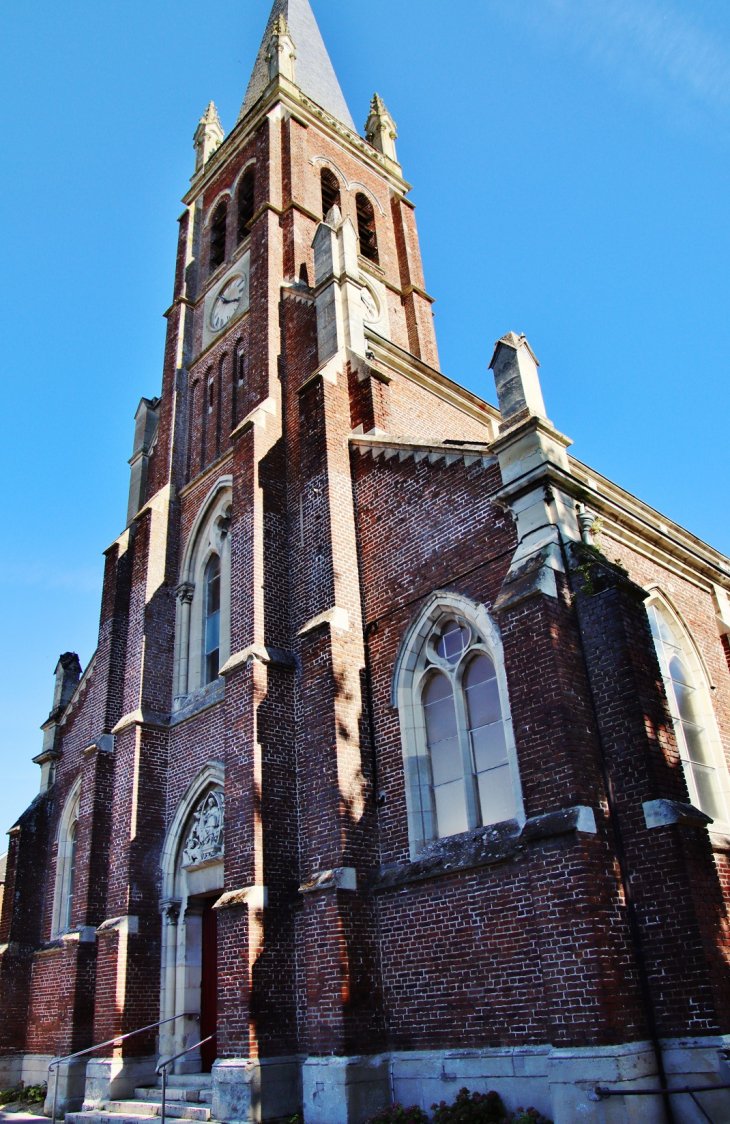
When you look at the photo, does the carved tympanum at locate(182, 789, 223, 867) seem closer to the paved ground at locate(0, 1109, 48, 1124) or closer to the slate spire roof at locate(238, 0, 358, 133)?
the paved ground at locate(0, 1109, 48, 1124)

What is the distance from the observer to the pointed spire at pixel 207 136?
26.8 m

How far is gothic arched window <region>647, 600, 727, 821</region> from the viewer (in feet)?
40.0

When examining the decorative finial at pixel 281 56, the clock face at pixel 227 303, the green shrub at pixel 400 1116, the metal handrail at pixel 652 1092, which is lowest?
the green shrub at pixel 400 1116

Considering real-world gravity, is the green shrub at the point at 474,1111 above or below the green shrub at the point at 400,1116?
above

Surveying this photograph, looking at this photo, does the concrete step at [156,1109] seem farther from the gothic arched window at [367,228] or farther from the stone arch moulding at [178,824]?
the gothic arched window at [367,228]

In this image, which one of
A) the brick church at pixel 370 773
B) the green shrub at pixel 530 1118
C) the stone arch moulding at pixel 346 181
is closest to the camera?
the green shrub at pixel 530 1118

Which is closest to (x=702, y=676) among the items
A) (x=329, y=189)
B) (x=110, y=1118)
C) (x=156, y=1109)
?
(x=156, y=1109)

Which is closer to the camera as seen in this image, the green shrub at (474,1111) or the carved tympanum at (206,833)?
the green shrub at (474,1111)

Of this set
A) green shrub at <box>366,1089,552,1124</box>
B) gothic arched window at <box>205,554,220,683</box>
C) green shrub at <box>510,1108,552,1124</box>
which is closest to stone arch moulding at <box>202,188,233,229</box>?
gothic arched window at <box>205,554,220,683</box>

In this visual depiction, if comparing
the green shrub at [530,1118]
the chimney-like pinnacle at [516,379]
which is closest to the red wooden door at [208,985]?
the green shrub at [530,1118]

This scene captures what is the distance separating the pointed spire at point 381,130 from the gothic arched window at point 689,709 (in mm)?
19662

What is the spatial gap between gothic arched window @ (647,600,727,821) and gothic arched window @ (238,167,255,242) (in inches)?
611

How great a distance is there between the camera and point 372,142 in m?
27.5

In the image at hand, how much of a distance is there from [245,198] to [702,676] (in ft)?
57.2
